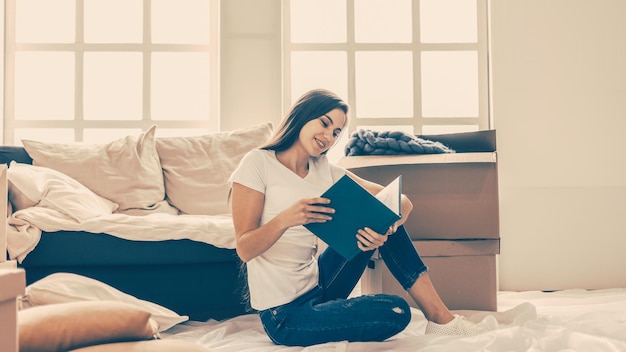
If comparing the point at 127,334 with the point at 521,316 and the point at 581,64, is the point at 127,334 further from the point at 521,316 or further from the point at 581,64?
the point at 581,64

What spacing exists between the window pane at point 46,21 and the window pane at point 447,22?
6.12ft

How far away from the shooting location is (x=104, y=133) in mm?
3539

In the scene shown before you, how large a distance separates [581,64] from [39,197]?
259 cm

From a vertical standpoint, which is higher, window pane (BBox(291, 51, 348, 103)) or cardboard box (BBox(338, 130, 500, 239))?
window pane (BBox(291, 51, 348, 103))

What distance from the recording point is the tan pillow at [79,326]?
1.03m

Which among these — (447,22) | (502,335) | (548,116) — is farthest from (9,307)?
(447,22)

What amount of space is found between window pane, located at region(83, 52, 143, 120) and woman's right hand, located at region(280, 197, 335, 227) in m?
2.11

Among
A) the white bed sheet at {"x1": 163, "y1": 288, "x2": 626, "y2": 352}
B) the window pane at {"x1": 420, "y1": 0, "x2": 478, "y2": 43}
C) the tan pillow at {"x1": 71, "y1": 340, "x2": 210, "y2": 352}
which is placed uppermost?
the window pane at {"x1": 420, "y1": 0, "x2": 478, "y2": 43}

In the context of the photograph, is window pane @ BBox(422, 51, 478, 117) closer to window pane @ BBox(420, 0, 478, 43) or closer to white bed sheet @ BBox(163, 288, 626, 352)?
window pane @ BBox(420, 0, 478, 43)

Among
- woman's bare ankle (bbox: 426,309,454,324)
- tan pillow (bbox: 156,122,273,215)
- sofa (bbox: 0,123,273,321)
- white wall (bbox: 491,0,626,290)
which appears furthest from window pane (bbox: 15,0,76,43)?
woman's bare ankle (bbox: 426,309,454,324)

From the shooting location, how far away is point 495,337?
1.76m

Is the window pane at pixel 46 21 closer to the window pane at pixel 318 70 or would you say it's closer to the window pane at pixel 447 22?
the window pane at pixel 318 70

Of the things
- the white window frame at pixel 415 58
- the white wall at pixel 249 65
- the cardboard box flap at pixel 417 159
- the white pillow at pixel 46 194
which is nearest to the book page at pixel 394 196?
the cardboard box flap at pixel 417 159

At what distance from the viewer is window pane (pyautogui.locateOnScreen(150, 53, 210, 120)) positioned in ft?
11.7
